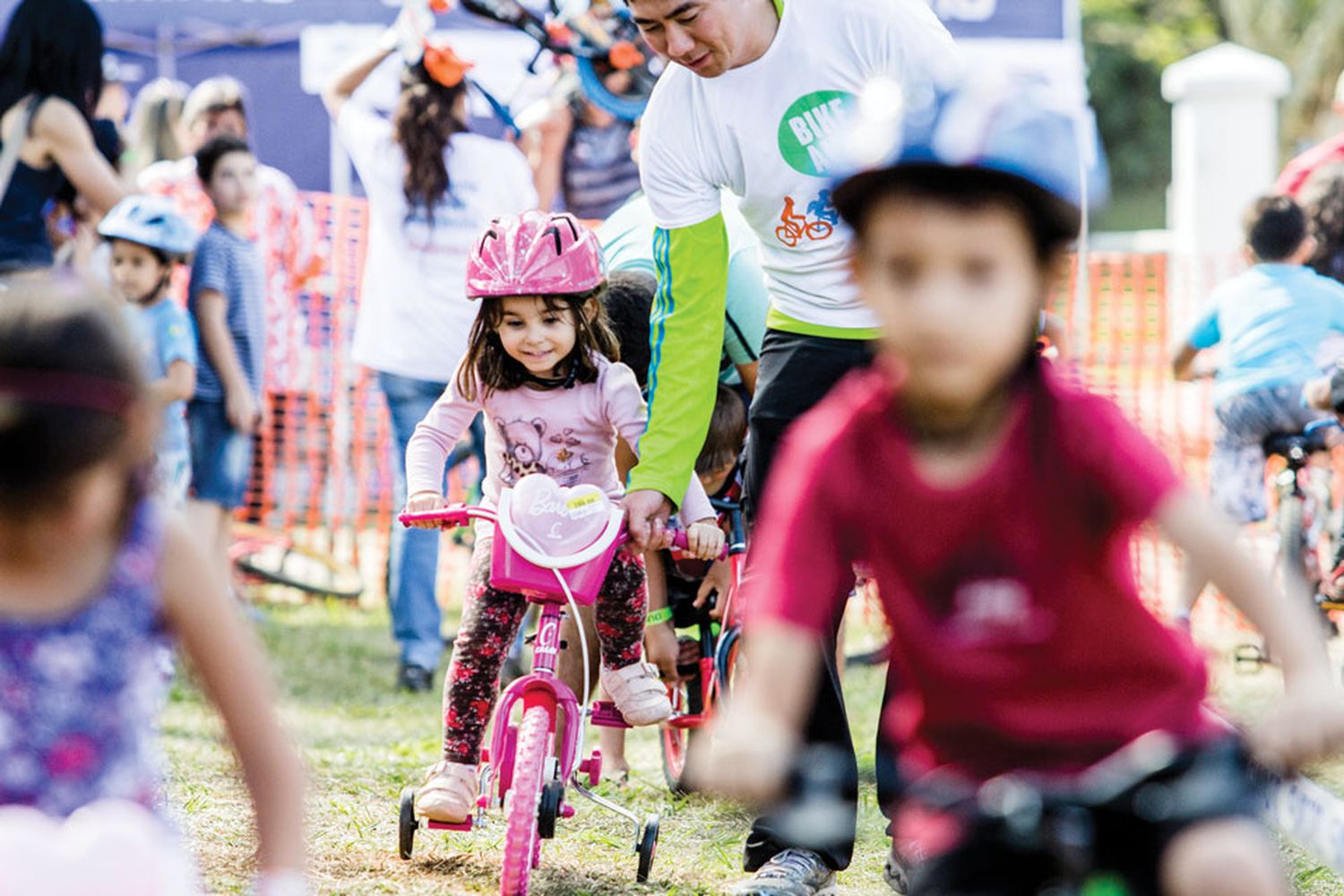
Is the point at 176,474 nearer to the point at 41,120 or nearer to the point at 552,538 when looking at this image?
the point at 41,120

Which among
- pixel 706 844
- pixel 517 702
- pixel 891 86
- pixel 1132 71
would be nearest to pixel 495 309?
pixel 517 702

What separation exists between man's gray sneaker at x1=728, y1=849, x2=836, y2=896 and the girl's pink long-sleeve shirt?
3.38 feet

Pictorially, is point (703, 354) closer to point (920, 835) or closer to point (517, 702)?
point (517, 702)

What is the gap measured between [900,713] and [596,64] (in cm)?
567

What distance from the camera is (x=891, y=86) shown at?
7.90 ft

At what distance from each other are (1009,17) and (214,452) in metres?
6.98

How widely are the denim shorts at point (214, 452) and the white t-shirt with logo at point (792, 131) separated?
4003mm

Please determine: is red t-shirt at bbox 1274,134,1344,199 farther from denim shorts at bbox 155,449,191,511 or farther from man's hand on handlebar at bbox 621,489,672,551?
man's hand on handlebar at bbox 621,489,672,551

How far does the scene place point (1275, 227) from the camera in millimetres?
7805

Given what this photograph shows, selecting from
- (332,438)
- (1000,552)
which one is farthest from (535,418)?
(332,438)

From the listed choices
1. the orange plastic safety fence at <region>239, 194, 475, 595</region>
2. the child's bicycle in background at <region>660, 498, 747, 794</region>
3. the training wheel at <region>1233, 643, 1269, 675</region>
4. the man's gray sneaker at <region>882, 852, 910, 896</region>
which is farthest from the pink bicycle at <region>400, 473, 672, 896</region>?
the orange plastic safety fence at <region>239, 194, 475, 595</region>

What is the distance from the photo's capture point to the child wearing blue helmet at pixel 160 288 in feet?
23.3

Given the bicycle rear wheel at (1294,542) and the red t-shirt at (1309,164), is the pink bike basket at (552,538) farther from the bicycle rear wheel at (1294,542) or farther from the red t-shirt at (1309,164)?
the red t-shirt at (1309,164)

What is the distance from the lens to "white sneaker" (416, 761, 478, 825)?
4.36 metres
